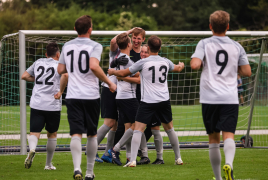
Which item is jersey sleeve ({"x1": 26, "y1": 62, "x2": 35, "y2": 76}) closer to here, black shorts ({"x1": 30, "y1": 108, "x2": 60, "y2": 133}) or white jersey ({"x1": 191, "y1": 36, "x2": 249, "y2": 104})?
black shorts ({"x1": 30, "y1": 108, "x2": 60, "y2": 133})

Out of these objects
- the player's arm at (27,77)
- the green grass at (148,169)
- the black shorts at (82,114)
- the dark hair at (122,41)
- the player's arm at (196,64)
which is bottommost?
the green grass at (148,169)

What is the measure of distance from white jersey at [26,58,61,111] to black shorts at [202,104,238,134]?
7.84 ft

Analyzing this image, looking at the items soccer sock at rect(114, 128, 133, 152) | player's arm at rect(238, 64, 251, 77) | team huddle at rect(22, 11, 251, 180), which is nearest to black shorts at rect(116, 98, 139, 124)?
team huddle at rect(22, 11, 251, 180)

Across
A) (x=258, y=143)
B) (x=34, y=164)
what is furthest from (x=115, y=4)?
(x=34, y=164)

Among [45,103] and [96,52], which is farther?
[45,103]

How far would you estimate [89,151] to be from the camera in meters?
4.49

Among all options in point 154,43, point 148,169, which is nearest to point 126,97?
point 154,43

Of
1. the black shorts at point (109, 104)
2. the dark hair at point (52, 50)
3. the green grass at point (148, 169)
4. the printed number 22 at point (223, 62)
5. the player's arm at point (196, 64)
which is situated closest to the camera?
the player's arm at point (196, 64)

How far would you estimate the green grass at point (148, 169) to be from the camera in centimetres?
492

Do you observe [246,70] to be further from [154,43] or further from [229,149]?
[154,43]

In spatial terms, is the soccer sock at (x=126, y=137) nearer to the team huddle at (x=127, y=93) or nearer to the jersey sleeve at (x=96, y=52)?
the team huddle at (x=127, y=93)

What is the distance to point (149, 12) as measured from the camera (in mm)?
39688

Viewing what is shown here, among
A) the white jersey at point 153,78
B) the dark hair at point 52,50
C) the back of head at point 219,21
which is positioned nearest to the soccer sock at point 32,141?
the dark hair at point 52,50

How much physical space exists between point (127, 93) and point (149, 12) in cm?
3479
